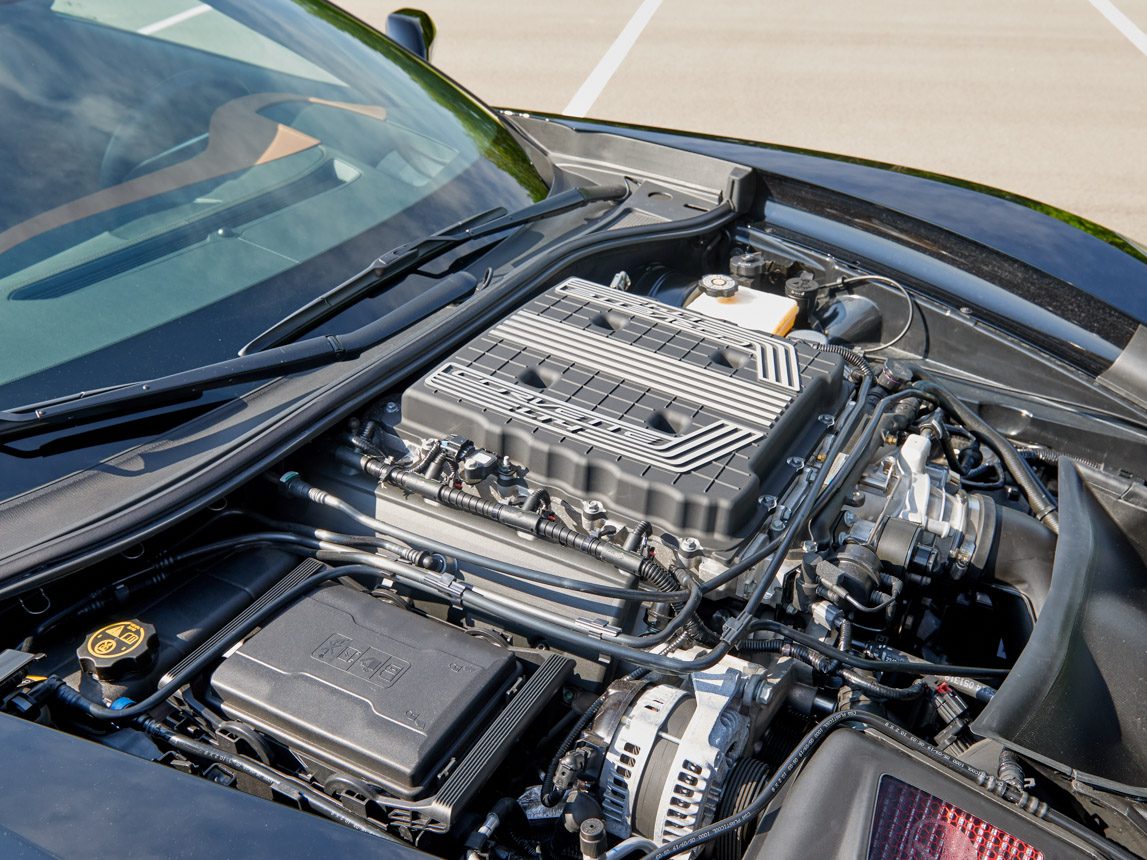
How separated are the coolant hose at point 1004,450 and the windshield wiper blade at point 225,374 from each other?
3.69ft


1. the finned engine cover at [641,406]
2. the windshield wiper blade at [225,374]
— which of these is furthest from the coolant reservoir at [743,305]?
the windshield wiper blade at [225,374]

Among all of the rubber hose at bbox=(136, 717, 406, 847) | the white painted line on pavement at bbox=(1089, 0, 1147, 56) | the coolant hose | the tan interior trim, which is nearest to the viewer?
the rubber hose at bbox=(136, 717, 406, 847)

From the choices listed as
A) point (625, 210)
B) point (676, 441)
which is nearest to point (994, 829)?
point (676, 441)

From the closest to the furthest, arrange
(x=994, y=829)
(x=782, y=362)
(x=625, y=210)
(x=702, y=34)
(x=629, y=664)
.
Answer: (x=994, y=829) → (x=629, y=664) → (x=782, y=362) → (x=625, y=210) → (x=702, y=34)

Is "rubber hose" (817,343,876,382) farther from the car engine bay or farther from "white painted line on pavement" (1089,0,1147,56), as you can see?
"white painted line on pavement" (1089,0,1147,56)

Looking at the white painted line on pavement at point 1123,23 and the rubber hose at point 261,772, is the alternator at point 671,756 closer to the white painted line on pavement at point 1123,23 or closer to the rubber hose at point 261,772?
the rubber hose at point 261,772

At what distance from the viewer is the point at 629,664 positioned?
183 cm

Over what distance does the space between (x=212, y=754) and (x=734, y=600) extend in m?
0.89

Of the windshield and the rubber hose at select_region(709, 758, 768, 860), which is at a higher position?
the windshield

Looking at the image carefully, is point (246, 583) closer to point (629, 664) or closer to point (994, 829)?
point (629, 664)

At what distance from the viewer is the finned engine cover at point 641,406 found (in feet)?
6.19

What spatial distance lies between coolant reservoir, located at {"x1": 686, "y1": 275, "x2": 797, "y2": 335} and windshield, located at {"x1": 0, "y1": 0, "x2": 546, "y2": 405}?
502 millimetres

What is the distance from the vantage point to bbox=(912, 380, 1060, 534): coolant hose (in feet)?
7.43

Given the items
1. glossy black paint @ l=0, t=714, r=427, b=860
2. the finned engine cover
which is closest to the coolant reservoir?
the finned engine cover
